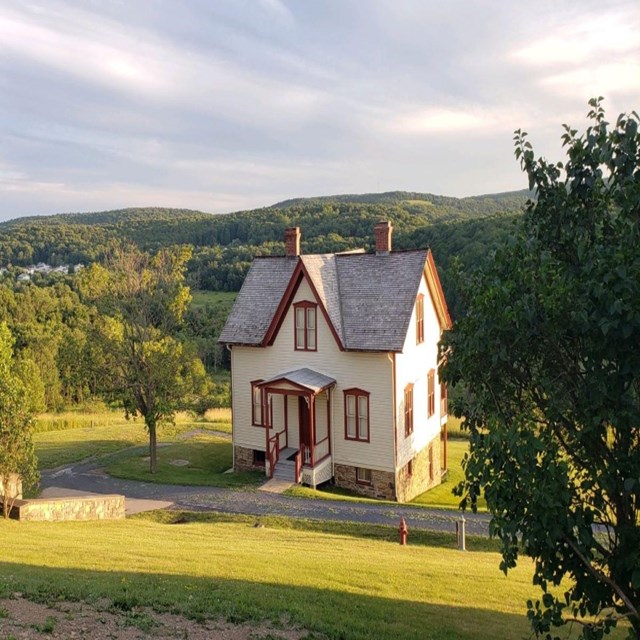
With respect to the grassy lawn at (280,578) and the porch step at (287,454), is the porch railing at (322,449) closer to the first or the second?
the porch step at (287,454)

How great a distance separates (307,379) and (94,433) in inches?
731

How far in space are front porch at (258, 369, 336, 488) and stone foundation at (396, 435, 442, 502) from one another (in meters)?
3.11

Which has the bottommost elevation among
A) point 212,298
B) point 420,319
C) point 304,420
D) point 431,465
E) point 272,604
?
point 431,465

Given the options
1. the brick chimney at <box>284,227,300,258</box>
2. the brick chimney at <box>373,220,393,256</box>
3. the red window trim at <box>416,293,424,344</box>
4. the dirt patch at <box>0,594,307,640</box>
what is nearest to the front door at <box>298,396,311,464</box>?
the red window trim at <box>416,293,424,344</box>

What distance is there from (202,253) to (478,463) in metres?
110

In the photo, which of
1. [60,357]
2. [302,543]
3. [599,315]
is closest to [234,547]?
[302,543]

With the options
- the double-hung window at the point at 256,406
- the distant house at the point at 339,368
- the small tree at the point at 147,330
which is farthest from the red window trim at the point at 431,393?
the small tree at the point at 147,330

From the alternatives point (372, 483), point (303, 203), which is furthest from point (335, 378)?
point (303, 203)

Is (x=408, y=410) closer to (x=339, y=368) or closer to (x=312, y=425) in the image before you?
(x=339, y=368)

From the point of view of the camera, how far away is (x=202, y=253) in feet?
371

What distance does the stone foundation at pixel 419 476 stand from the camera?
26328mm

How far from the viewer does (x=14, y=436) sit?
62.4ft

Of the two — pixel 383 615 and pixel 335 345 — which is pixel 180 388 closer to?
pixel 335 345

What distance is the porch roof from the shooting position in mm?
25766
